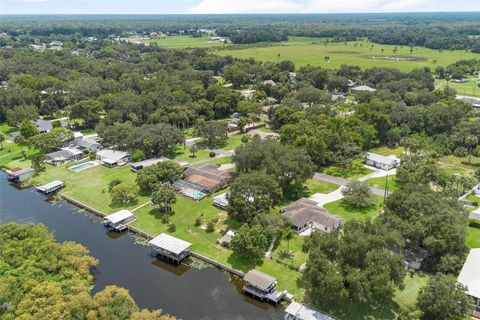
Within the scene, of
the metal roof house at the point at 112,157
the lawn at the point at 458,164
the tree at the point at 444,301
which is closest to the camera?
the tree at the point at 444,301

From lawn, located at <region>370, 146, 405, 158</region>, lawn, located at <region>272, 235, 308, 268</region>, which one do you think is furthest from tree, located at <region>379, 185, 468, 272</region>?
lawn, located at <region>370, 146, 405, 158</region>

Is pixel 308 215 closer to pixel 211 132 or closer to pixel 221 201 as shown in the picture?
pixel 221 201

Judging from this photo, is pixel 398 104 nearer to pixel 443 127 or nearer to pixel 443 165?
pixel 443 127

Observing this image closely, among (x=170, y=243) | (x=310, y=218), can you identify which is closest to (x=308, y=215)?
(x=310, y=218)

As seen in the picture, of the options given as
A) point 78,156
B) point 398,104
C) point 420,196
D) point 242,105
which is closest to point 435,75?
point 398,104

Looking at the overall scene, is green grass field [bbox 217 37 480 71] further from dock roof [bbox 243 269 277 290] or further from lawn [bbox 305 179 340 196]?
dock roof [bbox 243 269 277 290]

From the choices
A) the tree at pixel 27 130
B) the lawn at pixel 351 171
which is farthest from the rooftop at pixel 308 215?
the tree at pixel 27 130

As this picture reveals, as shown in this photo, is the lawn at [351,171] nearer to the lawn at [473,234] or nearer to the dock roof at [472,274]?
the lawn at [473,234]
